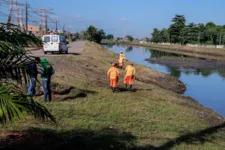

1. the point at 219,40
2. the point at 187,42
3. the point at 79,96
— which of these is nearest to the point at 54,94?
the point at 79,96

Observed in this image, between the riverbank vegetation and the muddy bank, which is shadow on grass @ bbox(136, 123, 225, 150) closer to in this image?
the muddy bank

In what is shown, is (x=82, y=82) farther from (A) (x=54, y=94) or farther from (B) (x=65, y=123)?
(B) (x=65, y=123)

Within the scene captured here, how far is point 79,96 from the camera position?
1317cm

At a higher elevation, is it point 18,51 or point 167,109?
point 18,51

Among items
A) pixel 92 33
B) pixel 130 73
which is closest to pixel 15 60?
pixel 130 73

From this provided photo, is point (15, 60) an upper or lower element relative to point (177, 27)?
lower

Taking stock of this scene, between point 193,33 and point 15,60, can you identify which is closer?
point 15,60

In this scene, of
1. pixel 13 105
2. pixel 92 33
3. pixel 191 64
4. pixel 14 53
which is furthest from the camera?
pixel 92 33

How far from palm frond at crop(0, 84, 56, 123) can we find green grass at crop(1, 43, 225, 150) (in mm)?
3173

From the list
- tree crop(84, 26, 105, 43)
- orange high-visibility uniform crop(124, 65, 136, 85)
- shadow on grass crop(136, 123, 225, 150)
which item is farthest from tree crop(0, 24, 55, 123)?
tree crop(84, 26, 105, 43)

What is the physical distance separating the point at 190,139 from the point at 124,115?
2670mm

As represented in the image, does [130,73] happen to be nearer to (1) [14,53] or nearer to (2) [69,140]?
(2) [69,140]

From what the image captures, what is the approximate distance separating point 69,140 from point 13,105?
13.9ft

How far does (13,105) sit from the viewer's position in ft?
12.1
